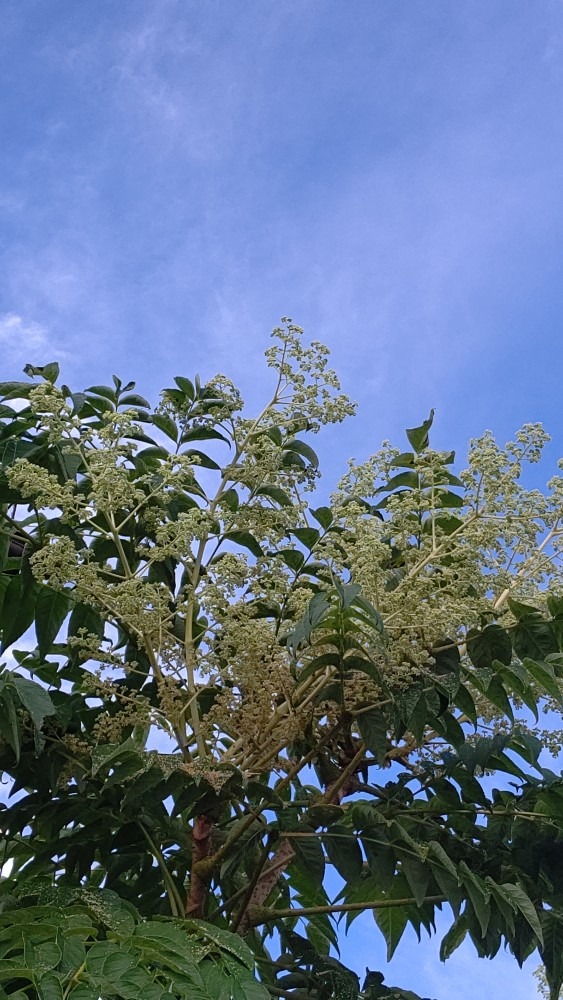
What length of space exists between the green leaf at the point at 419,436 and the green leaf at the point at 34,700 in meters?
1.18

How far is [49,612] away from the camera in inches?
112

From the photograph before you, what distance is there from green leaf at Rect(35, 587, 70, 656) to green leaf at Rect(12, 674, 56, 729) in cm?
50

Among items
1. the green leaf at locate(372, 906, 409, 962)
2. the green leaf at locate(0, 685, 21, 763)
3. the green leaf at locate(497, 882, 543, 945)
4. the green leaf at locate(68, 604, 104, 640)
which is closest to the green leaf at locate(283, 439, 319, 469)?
the green leaf at locate(68, 604, 104, 640)

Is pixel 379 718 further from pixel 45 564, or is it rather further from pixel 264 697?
pixel 45 564

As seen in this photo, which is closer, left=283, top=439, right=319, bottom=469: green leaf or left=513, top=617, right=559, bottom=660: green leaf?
left=513, top=617, right=559, bottom=660: green leaf

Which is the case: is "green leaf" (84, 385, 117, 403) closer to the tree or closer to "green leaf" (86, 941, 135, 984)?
the tree

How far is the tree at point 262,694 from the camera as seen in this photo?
2254 mm

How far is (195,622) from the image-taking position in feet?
8.96

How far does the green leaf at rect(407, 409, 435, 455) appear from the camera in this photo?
288 centimetres

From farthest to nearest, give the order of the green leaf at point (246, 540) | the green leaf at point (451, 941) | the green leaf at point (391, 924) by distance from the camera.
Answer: the green leaf at point (451, 941)
the green leaf at point (391, 924)
the green leaf at point (246, 540)

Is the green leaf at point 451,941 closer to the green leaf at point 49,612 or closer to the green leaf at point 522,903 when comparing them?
the green leaf at point 522,903

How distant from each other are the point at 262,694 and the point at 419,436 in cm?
88

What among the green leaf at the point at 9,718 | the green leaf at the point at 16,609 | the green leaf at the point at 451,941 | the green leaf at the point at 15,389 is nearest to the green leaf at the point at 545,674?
the green leaf at the point at 9,718

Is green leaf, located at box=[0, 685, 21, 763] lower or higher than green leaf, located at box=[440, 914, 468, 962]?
higher
